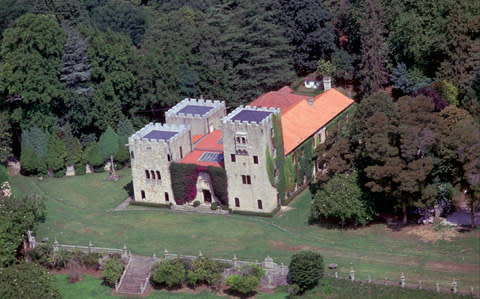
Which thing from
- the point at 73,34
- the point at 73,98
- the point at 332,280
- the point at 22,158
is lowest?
the point at 332,280

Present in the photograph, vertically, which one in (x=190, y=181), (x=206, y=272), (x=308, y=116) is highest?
(x=308, y=116)

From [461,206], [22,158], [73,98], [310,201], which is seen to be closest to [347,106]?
[310,201]

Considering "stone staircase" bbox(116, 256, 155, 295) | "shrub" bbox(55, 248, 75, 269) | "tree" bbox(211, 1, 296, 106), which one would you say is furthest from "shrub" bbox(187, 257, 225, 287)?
"tree" bbox(211, 1, 296, 106)

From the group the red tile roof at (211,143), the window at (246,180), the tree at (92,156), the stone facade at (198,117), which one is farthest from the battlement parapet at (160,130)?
the tree at (92,156)

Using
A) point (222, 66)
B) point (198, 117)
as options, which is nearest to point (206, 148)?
point (198, 117)

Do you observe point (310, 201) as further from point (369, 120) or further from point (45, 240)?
point (45, 240)

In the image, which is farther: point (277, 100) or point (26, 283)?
point (277, 100)

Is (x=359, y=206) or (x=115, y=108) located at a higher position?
(x=115, y=108)

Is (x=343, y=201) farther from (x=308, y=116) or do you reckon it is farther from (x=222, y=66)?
(x=222, y=66)
